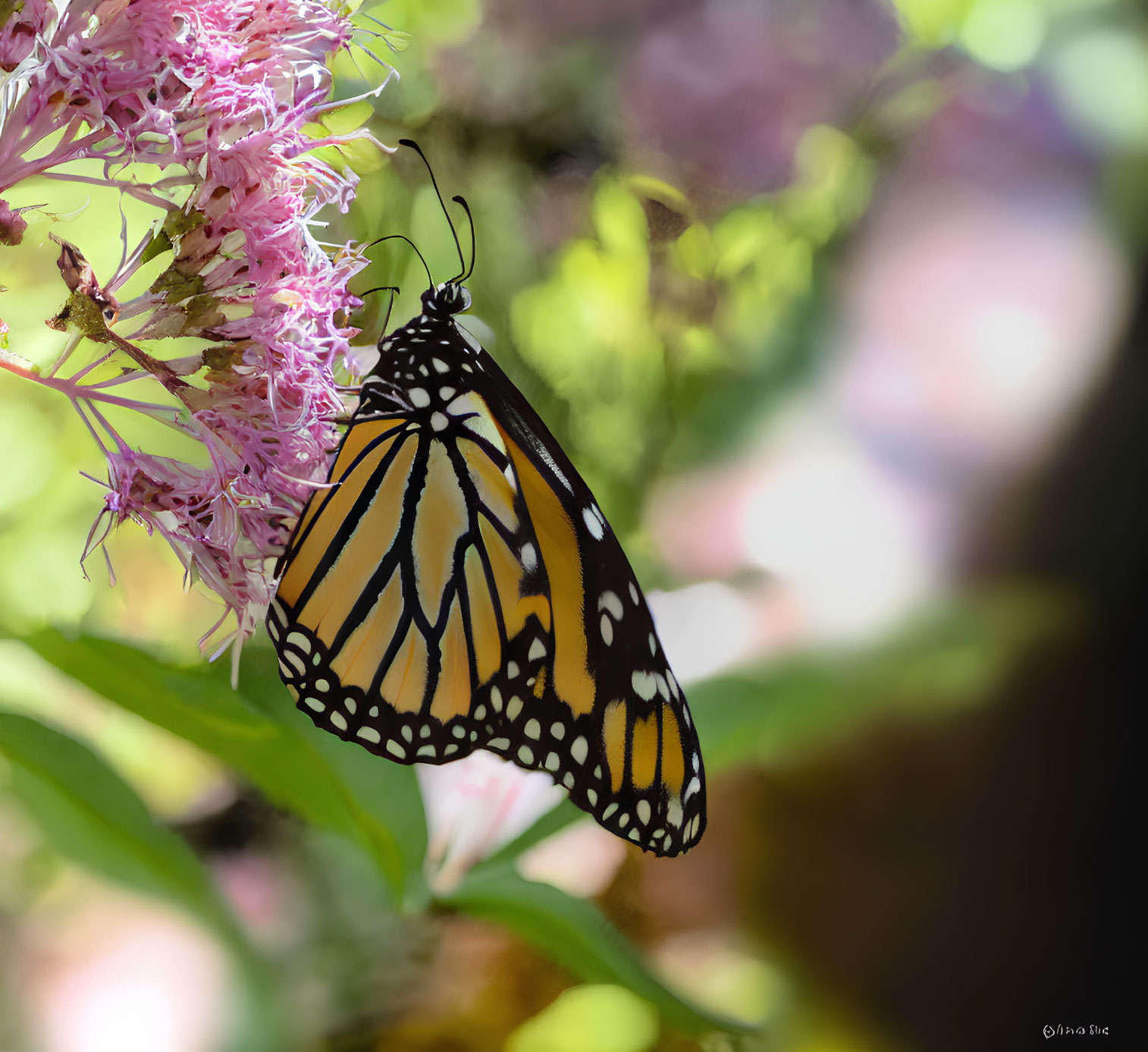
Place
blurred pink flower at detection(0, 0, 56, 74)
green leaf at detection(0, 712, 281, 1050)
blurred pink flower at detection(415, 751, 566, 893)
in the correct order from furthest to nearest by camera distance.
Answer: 1. blurred pink flower at detection(415, 751, 566, 893)
2. green leaf at detection(0, 712, 281, 1050)
3. blurred pink flower at detection(0, 0, 56, 74)

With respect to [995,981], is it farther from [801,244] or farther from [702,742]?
→ [801,244]

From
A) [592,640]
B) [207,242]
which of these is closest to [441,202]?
[207,242]

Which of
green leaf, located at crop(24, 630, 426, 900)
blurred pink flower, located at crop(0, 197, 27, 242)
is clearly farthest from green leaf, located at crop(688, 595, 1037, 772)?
blurred pink flower, located at crop(0, 197, 27, 242)

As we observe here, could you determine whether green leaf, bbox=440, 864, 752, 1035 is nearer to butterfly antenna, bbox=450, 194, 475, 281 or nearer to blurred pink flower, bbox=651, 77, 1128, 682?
blurred pink flower, bbox=651, 77, 1128, 682

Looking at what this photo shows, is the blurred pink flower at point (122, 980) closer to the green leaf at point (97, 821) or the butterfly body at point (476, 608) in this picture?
the green leaf at point (97, 821)

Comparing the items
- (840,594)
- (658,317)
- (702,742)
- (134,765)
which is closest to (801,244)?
(658,317)

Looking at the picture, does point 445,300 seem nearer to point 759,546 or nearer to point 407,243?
point 407,243
